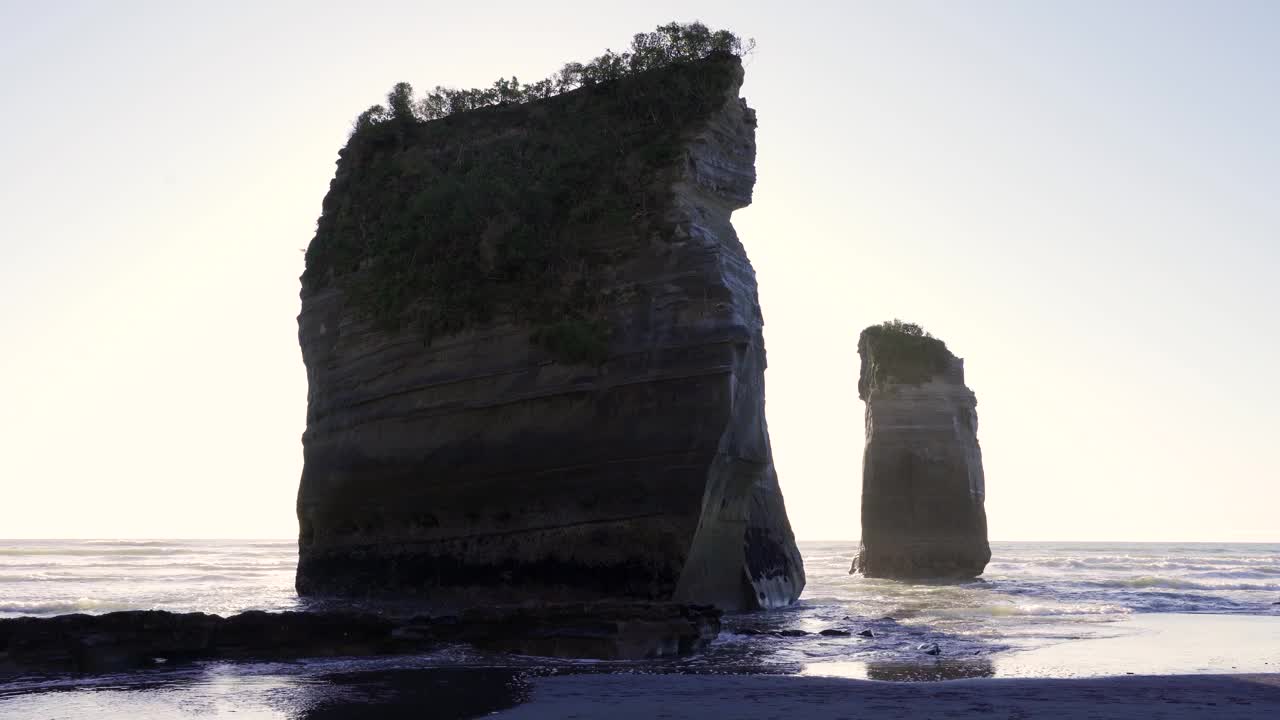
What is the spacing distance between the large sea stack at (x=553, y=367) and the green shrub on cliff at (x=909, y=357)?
20.7 m

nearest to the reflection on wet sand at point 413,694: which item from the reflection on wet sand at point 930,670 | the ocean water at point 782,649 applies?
the ocean water at point 782,649

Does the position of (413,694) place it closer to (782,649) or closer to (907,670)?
(907,670)

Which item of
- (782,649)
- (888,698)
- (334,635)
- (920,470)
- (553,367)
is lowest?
(782,649)

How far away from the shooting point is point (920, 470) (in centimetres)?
4716

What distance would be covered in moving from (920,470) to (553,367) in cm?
2726

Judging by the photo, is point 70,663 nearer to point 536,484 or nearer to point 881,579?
point 536,484

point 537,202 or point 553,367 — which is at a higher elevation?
point 537,202

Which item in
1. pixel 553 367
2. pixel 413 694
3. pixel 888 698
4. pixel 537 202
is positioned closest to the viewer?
pixel 888 698

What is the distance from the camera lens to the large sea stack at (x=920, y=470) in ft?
154

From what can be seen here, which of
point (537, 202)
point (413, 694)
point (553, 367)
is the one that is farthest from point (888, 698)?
point (537, 202)

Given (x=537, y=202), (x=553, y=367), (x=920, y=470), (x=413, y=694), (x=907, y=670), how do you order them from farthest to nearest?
(x=920, y=470), (x=537, y=202), (x=553, y=367), (x=907, y=670), (x=413, y=694)

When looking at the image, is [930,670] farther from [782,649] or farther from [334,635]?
[334,635]

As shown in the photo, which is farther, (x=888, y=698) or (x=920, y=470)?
(x=920, y=470)

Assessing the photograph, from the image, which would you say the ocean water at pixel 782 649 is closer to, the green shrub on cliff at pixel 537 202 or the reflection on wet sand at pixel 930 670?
the reflection on wet sand at pixel 930 670
